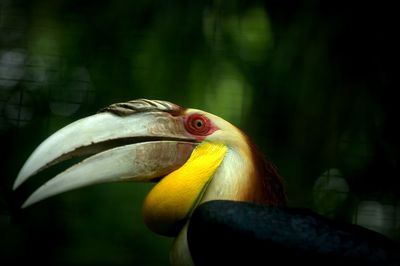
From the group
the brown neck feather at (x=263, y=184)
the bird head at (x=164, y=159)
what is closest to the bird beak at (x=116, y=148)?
the bird head at (x=164, y=159)

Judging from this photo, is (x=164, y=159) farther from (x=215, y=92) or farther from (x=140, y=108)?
(x=215, y=92)

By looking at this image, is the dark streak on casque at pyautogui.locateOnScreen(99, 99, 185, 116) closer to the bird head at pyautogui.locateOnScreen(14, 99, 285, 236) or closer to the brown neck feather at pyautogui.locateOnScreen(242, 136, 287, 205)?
the bird head at pyautogui.locateOnScreen(14, 99, 285, 236)

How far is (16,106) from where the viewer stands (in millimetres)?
2396

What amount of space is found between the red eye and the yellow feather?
63mm

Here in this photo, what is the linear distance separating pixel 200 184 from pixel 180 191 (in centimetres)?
5

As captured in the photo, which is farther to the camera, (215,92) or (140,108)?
(215,92)

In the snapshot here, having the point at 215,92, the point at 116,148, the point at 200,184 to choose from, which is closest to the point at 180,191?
the point at 200,184

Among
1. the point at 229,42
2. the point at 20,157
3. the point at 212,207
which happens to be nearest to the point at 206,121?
the point at 212,207

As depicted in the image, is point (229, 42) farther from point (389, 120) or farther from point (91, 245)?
point (91, 245)

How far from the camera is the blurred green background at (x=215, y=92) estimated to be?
2.32 metres

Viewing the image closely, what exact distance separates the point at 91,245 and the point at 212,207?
81cm

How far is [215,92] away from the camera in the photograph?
2.33 m

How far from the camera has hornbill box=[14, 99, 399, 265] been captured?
1.56 meters

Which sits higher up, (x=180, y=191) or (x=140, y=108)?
(x=140, y=108)
